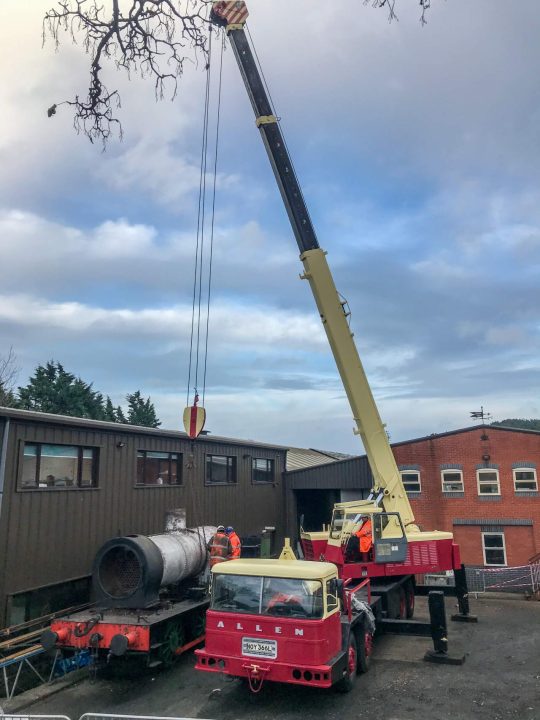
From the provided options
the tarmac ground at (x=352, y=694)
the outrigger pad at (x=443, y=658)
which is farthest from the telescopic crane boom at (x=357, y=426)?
the outrigger pad at (x=443, y=658)

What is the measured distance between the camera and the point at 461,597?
1512cm

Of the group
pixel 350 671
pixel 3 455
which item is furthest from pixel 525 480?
pixel 3 455

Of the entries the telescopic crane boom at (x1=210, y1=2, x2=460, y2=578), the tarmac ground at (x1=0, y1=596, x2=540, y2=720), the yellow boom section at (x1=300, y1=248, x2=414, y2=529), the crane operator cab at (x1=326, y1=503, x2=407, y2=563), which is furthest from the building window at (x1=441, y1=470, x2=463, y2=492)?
the tarmac ground at (x1=0, y1=596, x2=540, y2=720)

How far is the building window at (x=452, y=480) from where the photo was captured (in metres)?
22.4

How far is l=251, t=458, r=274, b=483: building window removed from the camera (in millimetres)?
23656

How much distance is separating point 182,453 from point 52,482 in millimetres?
5595

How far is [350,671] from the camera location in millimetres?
9641

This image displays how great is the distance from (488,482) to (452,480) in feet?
4.44

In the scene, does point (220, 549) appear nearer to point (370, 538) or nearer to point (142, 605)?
point (142, 605)

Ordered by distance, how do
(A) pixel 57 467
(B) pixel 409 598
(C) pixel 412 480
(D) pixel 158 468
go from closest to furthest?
(A) pixel 57 467 → (B) pixel 409 598 → (D) pixel 158 468 → (C) pixel 412 480

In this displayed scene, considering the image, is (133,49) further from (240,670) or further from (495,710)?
(495,710)

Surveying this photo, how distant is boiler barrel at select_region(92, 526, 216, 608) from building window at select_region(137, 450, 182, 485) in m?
4.29

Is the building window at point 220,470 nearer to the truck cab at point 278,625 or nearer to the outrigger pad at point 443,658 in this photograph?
the outrigger pad at point 443,658

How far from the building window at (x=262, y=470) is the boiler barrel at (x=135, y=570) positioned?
1102 cm
